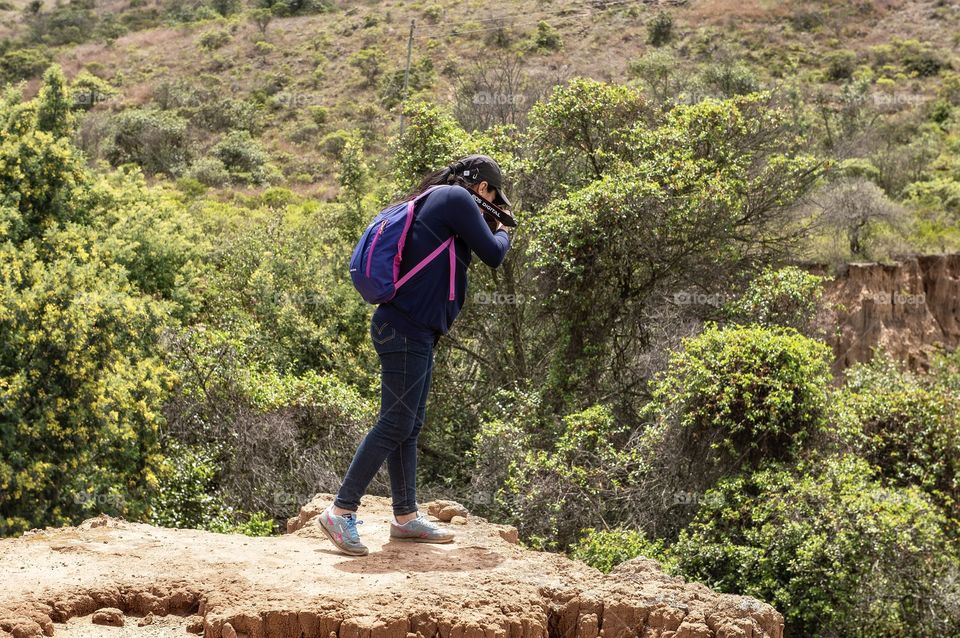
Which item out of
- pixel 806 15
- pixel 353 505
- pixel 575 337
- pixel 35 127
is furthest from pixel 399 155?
pixel 806 15

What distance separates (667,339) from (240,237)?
769 cm

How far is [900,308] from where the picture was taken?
19.5 metres

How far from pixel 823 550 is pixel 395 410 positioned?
14.3ft

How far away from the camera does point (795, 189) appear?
11711 mm

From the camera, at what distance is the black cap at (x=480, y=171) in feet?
15.8

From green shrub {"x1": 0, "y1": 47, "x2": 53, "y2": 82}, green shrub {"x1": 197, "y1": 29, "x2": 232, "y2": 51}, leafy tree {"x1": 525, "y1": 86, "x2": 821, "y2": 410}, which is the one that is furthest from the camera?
green shrub {"x1": 197, "y1": 29, "x2": 232, "y2": 51}

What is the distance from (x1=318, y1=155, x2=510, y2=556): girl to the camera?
462 cm

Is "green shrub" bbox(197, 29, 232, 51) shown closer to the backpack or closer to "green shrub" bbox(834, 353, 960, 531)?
"green shrub" bbox(834, 353, 960, 531)

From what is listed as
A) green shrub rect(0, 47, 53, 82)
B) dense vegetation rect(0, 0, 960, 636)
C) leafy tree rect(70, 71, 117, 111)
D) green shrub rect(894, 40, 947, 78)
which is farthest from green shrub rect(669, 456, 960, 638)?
green shrub rect(0, 47, 53, 82)

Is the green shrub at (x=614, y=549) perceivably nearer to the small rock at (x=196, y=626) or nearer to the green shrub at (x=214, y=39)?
the small rock at (x=196, y=626)

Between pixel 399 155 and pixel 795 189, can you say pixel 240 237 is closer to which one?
pixel 399 155

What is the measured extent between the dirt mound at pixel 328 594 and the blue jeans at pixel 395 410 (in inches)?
13.1

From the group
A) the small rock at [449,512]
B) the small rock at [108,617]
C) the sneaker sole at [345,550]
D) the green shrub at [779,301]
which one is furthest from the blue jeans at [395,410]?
the green shrub at [779,301]

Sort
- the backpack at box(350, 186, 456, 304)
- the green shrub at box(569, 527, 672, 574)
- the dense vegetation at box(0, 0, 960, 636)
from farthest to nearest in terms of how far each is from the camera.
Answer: the dense vegetation at box(0, 0, 960, 636), the green shrub at box(569, 527, 672, 574), the backpack at box(350, 186, 456, 304)
